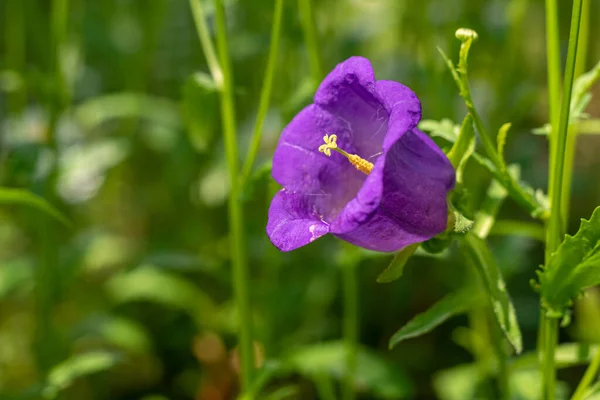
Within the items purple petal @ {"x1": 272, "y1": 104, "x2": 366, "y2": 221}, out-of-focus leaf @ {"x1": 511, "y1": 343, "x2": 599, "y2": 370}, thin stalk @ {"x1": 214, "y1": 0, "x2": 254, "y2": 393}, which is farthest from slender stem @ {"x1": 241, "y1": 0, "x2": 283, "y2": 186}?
out-of-focus leaf @ {"x1": 511, "y1": 343, "x2": 599, "y2": 370}

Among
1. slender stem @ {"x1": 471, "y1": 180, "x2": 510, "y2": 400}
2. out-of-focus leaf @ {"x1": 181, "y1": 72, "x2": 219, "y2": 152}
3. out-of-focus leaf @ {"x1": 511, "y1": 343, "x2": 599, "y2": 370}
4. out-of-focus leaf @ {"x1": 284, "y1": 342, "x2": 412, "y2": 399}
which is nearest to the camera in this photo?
slender stem @ {"x1": 471, "y1": 180, "x2": 510, "y2": 400}

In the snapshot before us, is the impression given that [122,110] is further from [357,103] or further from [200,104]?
[357,103]

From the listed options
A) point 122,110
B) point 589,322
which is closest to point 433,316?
point 589,322

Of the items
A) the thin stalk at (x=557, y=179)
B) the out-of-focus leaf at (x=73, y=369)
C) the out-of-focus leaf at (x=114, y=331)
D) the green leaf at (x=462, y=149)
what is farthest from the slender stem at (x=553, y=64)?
the out-of-focus leaf at (x=114, y=331)

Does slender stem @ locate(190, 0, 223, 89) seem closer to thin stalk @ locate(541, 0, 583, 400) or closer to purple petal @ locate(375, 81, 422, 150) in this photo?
Answer: purple petal @ locate(375, 81, 422, 150)

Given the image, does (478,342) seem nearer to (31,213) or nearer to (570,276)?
(570,276)

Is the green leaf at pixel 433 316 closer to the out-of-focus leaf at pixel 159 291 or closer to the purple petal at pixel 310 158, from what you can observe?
the purple petal at pixel 310 158

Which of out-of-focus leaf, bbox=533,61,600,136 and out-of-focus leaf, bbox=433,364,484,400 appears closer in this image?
out-of-focus leaf, bbox=533,61,600,136
